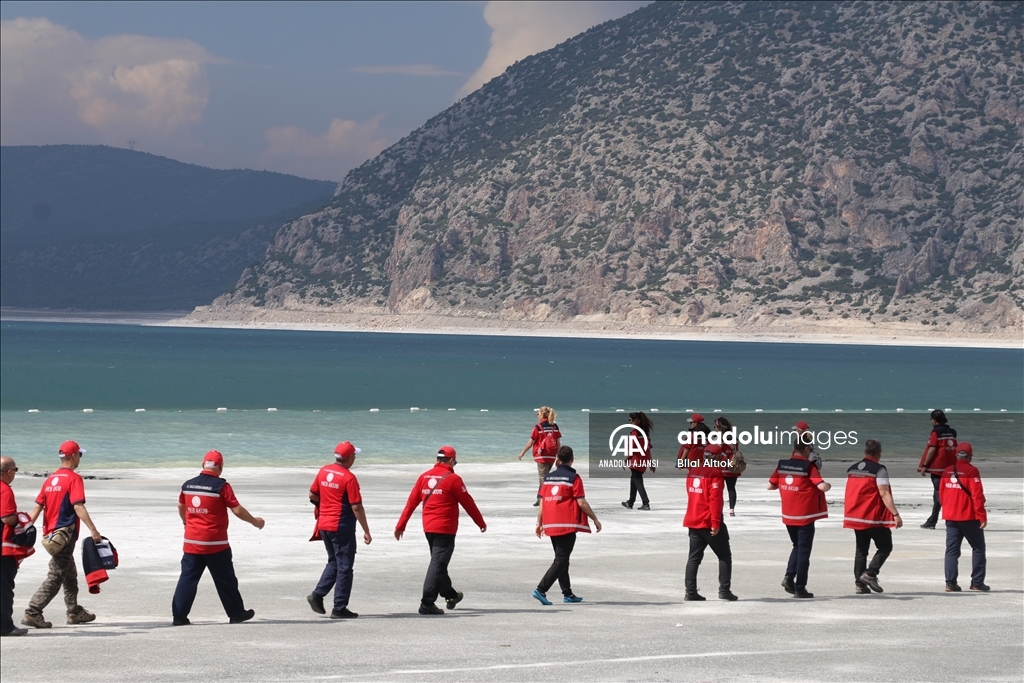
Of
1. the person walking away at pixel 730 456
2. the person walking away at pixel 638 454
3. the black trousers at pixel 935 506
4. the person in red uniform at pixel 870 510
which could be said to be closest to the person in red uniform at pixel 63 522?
the person in red uniform at pixel 870 510

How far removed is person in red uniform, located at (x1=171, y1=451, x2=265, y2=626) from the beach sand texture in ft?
1.30

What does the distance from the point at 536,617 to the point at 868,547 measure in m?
4.22

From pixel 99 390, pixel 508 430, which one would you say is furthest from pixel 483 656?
pixel 99 390

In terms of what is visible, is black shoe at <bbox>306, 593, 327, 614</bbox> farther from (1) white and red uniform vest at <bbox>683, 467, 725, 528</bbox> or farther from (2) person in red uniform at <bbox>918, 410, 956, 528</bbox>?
(2) person in red uniform at <bbox>918, 410, 956, 528</bbox>

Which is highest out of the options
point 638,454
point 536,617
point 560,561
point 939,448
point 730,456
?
point 939,448

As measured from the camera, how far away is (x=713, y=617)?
14.9m

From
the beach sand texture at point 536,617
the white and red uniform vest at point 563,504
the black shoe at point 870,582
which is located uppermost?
the white and red uniform vest at point 563,504

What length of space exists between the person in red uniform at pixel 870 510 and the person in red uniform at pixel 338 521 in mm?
5576

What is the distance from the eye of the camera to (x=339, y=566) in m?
14.4

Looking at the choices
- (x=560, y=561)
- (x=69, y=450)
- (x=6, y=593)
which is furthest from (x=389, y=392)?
(x=6, y=593)

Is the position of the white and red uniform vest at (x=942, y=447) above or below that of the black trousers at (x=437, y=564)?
above

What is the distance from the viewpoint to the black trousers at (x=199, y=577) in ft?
45.3

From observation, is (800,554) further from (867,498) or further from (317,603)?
(317,603)

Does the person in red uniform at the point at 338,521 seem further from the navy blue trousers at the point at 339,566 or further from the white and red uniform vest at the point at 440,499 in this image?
the white and red uniform vest at the point at 440,499
